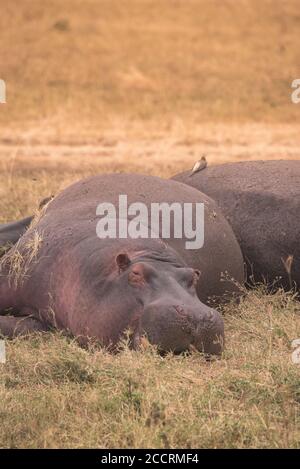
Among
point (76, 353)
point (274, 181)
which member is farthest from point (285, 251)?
point (76, 353)

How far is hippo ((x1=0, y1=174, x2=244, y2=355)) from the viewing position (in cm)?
544

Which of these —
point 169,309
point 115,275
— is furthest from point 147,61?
point 169,309

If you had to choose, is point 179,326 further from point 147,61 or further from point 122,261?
point 147,61

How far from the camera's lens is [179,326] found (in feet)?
17.4

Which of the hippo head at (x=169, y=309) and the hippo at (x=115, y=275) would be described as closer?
the hippo head at (x=169, y=309)

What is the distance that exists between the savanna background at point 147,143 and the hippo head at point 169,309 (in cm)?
10

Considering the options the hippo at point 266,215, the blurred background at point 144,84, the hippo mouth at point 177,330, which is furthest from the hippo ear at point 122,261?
the blurred background at point 144,84

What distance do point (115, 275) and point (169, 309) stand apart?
0.57 metres

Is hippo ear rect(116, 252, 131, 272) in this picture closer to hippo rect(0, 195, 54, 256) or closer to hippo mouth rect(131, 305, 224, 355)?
hippo mouth rect(131, 305, 224, 355)

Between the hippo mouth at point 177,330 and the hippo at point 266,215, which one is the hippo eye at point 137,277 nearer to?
the hippo mouth at point 177,330

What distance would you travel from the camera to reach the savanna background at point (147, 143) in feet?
16.1

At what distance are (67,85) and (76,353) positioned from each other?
1483 centimetres

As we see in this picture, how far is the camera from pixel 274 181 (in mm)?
8023

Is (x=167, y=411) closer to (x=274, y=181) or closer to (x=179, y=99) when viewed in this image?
(x=274, y=181)
